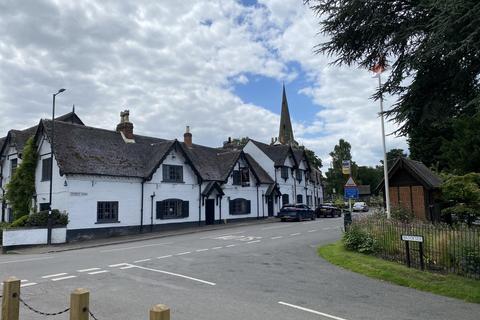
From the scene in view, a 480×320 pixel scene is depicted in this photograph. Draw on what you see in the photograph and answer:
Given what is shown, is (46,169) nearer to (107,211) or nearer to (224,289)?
(107,211)

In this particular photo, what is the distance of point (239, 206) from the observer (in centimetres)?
3831

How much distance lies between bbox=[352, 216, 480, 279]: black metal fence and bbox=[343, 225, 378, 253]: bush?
162 millimetres

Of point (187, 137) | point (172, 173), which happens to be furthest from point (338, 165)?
point (172, 173)

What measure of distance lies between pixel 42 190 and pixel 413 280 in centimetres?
2424

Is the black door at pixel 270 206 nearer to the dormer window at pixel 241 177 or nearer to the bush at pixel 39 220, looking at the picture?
the dormer window at pixel 241 177

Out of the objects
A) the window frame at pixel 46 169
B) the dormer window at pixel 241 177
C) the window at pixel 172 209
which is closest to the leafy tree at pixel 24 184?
the window frame at pixel 46 169

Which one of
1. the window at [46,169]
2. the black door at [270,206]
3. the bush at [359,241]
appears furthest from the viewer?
the black door at [270,206]

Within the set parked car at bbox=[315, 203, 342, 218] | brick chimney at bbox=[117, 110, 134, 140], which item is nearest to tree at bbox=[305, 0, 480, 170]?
brick chimney at bbox=[117, 110, 134, 140]

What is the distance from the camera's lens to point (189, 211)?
1277 inches

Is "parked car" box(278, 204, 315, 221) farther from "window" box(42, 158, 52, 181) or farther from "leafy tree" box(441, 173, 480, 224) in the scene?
"window" box(42, 158, 52, 181)

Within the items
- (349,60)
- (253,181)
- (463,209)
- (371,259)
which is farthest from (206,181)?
(349,60)

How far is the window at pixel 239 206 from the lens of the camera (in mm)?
37344

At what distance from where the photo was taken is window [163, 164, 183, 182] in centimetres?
3100

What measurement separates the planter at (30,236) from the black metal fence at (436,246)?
59.1ft
